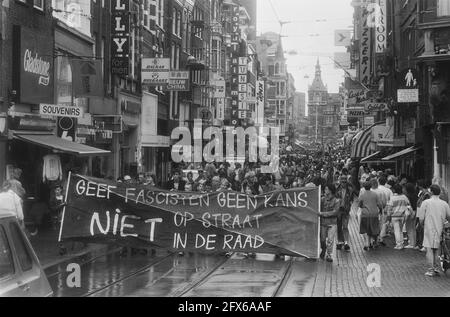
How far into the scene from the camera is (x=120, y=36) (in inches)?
1267

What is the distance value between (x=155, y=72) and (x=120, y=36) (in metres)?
3.24

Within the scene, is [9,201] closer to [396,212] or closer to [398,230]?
[396,212]

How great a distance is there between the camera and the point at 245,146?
206 feet

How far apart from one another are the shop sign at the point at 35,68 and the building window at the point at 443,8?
13202 millimetres

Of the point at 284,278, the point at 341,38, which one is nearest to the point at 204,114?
the point at 341,38

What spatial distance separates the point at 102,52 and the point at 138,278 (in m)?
20.3

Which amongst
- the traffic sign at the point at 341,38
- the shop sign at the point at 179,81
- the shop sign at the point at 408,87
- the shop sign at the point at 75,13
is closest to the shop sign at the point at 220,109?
the traffic sign at the point at 341,38

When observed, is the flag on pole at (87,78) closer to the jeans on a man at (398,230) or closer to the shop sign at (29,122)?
the shop sign at (29,122)

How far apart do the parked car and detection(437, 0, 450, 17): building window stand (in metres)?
22.3

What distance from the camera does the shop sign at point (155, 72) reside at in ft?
114

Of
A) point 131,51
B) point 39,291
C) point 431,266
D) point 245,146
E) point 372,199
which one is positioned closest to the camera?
point 39,291

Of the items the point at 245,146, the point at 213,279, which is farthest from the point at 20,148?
the point at 245,146
